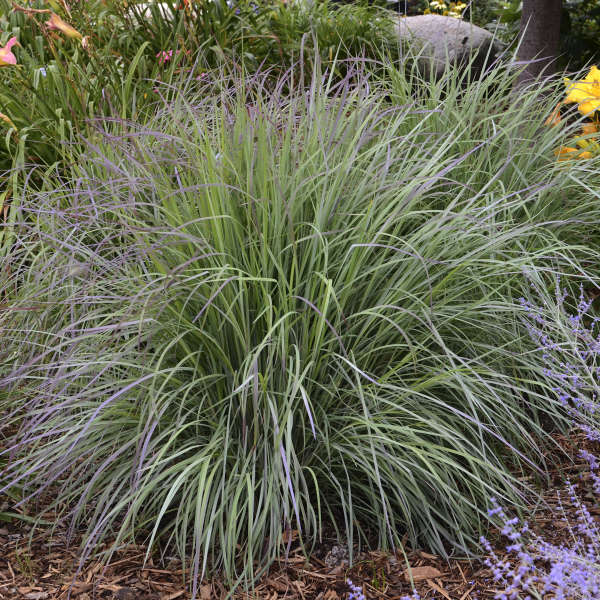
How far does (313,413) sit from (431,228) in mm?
775

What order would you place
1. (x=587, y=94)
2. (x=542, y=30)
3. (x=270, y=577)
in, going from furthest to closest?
(x=542, y=30) → (x=587, y=94) → (x=270, y=577)

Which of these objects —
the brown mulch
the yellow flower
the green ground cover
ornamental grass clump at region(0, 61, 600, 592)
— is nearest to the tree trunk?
the yellow flower

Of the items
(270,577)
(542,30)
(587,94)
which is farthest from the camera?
(542,30)

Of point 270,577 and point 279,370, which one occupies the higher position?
point 279,370

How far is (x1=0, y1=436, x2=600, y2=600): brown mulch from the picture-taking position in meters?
Answer: 1.99

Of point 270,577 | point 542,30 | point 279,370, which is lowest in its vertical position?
point 270,577

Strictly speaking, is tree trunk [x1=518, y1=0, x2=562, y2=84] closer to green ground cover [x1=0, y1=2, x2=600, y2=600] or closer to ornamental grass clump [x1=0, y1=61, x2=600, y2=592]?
green ground cover [x1=0, y1=2, x2=600, y2=600]

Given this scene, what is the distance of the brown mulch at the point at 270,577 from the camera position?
6.54 feet

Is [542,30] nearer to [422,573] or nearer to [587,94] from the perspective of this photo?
[587,94]

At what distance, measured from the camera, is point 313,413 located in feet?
6.92

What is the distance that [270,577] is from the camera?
2029mm

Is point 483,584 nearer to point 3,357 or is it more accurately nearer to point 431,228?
point 431,228

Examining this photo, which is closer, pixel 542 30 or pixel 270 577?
pixel 270 577

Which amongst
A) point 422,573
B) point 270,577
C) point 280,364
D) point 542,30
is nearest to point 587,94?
point 542,30
